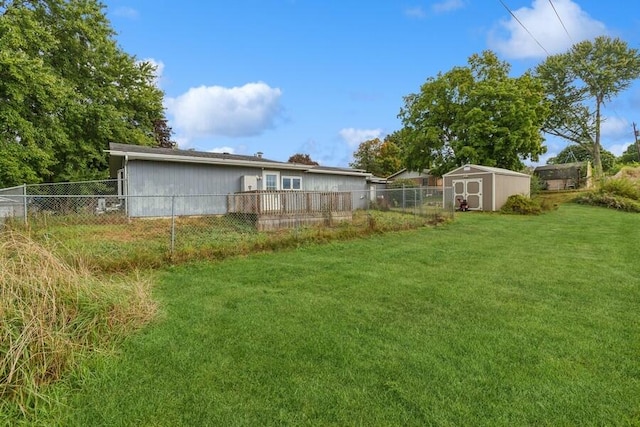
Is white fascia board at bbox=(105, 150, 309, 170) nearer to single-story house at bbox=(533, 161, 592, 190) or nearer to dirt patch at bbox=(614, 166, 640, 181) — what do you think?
dirt patch at bbox=(614, 166, 640, 181)

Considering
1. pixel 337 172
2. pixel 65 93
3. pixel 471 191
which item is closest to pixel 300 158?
pixel 337 172

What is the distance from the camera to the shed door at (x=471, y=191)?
19.1 m

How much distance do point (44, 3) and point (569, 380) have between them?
2406 centimetres

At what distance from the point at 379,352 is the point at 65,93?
18753 millimetres

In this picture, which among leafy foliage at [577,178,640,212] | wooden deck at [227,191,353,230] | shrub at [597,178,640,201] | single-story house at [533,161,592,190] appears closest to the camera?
wooden deck at [227,191,353,230]

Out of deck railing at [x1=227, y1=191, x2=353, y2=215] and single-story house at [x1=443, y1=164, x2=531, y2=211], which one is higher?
single-story house at [x1=443, y1=164, x2=531, y2=211]

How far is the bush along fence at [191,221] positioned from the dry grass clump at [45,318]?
174 centimetres

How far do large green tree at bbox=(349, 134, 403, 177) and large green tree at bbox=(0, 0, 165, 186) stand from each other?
25966mm

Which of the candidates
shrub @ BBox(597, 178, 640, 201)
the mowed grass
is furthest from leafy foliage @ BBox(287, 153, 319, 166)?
the mowed grass

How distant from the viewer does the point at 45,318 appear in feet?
9.23

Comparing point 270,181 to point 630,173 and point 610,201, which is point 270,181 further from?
point 630,173

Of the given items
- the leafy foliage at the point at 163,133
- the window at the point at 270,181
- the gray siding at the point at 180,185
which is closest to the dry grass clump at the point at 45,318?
the gray siding at the point at 180,185

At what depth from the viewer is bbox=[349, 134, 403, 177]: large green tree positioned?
42.1 m

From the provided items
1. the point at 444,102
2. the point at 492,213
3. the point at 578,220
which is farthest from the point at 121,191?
the point at 444,102
